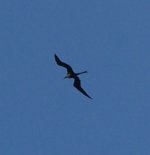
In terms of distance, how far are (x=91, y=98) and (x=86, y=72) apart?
2424mm

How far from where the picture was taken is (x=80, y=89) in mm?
80062

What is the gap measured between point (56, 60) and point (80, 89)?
4.19 metres

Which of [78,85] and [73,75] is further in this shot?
[78,85]

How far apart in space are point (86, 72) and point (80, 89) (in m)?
4.12

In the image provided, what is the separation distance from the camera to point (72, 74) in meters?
78.7

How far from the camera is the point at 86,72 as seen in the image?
76188 millimetres

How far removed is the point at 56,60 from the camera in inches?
3034

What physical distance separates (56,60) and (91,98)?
3996 millimetres

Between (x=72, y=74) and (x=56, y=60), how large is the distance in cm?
230

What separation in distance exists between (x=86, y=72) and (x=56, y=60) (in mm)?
2620

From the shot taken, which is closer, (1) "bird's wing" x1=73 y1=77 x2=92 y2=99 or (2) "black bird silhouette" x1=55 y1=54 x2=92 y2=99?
(2) "black bird silhouette" x1=55 y1=54 x2=92 y2=99

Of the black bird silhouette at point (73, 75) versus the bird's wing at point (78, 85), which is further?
the bird's wing at point (78, 85)
